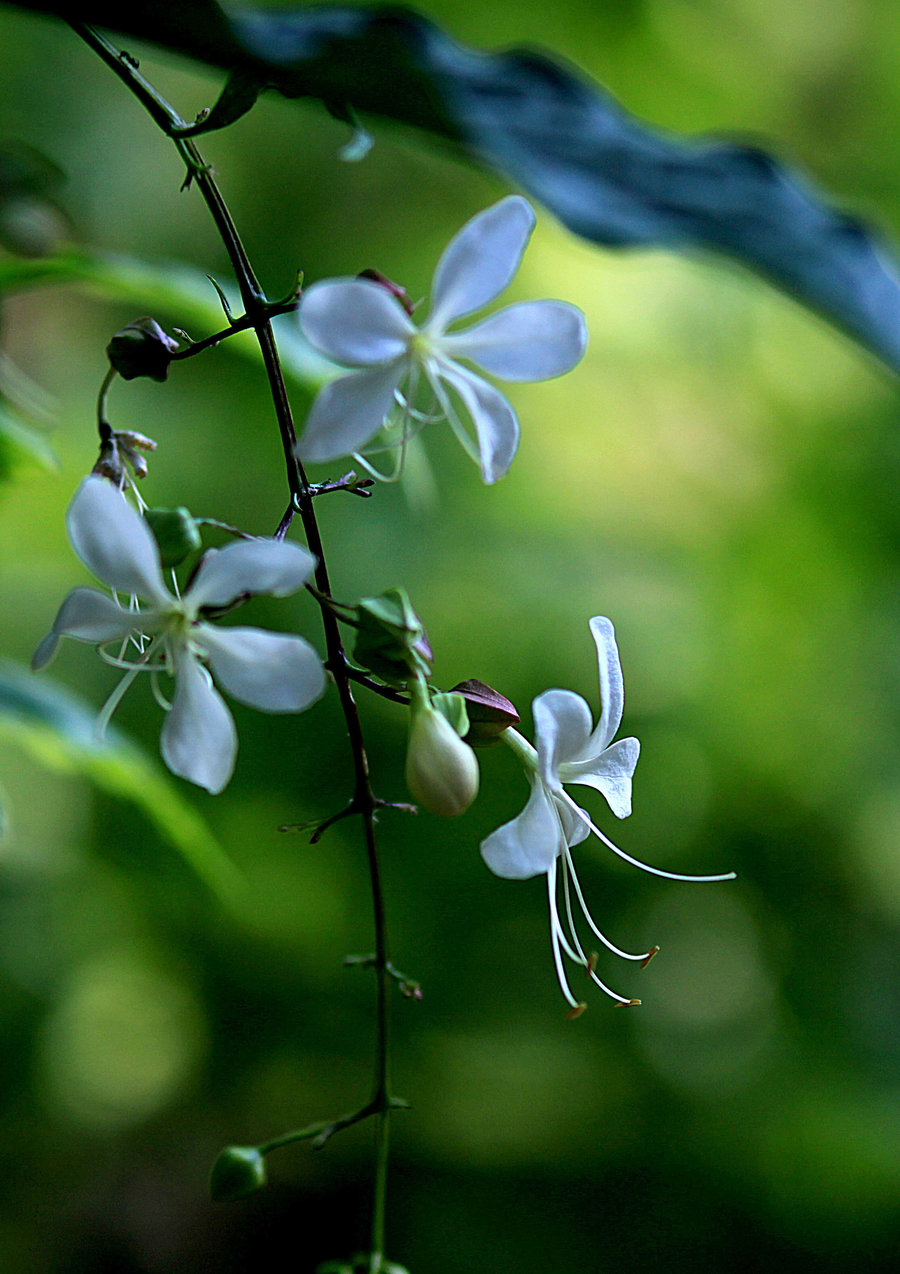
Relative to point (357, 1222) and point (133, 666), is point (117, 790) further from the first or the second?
point (357, 1222)

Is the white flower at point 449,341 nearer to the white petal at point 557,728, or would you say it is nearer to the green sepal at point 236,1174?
the white petal at point 557,728

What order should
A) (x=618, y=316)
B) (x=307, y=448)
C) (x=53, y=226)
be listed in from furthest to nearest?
(x=618, y=316), (x=53, y=226), (x=307, y=448)

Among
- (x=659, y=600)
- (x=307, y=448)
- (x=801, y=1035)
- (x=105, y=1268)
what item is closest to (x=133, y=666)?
(x=307, y=448)

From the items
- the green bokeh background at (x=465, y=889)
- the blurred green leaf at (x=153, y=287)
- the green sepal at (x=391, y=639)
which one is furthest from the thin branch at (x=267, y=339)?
the green bokeh background at (x=465, y=889)

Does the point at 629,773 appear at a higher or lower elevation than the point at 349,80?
lower

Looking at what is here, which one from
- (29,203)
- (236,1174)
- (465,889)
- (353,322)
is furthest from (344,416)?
(465,889)

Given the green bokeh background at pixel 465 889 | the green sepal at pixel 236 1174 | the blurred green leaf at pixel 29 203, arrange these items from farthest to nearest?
the green bokeh background at pixel 465 889 < the blurred green leaf at pixel 29 203 < the green sepal at pixel 236 1174

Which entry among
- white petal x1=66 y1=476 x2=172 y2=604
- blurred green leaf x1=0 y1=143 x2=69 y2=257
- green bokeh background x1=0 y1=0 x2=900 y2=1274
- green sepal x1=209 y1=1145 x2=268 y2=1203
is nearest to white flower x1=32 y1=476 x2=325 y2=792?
white petal x1=66 y1=476 x2=172 y2=604
